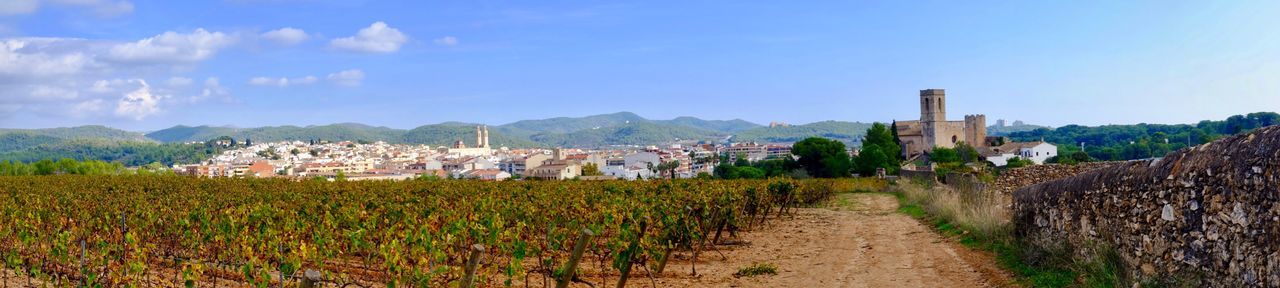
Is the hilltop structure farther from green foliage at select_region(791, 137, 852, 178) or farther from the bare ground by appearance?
the bare ground

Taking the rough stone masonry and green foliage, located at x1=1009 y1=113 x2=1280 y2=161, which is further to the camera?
green foliage, located at x1=1009 y1=113 x2=1280 y2=161

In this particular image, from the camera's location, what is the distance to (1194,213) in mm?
6809

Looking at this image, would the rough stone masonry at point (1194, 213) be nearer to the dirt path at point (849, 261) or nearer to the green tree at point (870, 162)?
the dirt path at point (849, 261)

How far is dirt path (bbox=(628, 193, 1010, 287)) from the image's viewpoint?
10.8 m

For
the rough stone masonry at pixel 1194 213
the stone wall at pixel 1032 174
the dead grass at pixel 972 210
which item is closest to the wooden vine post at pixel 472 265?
the rough stone masonry at pixel 1194 213

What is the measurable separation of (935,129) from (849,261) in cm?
10119

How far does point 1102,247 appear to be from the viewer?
9.02m

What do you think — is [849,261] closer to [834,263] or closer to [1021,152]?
[834,263]

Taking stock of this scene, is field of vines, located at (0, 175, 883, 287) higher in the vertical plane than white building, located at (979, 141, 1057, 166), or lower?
higher

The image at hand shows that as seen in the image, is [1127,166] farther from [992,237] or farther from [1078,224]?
[992,237]

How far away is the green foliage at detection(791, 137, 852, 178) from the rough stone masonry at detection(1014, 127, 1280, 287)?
Result: 56.6 metres

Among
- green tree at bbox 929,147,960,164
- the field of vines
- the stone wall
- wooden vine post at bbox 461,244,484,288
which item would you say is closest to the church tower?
green tree at bbox 929,147,960,164

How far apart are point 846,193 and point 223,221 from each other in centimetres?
3511

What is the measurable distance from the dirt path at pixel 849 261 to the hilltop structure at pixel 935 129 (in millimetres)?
90800
